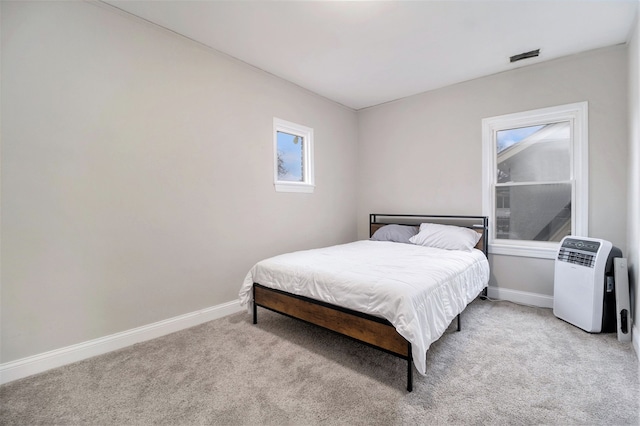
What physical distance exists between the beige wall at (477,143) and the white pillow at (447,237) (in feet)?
1.35

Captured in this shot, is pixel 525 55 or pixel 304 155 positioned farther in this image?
pixel 304 155

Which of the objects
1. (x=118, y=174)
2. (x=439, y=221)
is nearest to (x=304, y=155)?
(x=439, y=221)

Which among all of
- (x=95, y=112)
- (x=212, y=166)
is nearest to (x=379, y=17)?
(x=212, y=166)

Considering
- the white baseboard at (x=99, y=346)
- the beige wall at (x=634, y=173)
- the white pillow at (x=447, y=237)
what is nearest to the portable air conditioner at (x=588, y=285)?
the beige wall at (x=634, y=173)

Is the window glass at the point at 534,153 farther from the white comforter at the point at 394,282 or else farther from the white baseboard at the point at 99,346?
the white baseboard at the point at 99,346

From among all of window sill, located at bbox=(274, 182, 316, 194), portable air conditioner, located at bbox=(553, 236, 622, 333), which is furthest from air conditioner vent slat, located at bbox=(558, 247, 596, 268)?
window sill, located at bbox=(274, 182, 316, 194)

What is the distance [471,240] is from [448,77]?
2.00m

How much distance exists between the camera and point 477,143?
3.43 m

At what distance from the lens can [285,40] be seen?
8.50 feet

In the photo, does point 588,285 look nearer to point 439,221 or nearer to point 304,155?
point 439,221

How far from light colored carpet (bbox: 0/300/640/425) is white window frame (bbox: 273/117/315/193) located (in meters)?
1.79

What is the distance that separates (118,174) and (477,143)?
3.85 metres

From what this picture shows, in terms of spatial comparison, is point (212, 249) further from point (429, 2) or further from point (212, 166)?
point (429, 2)

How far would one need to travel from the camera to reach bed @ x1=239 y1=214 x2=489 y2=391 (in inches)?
65.5
